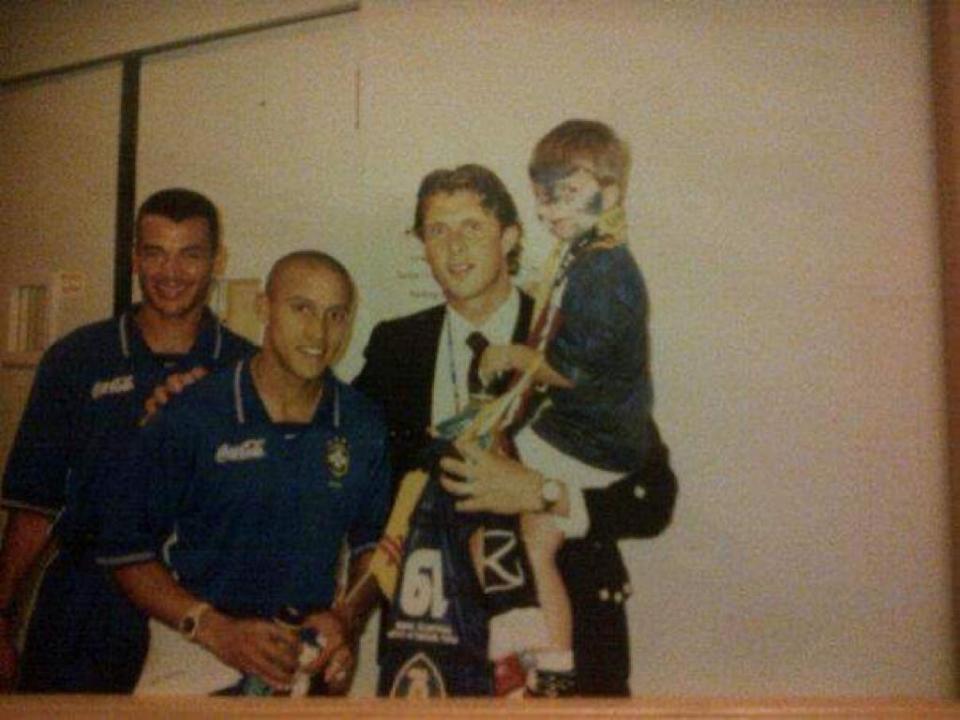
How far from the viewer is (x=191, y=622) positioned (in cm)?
130

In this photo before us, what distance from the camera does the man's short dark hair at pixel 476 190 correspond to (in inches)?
54.3

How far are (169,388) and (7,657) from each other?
0.47m

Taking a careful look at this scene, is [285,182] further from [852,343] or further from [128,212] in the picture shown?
[852,343]

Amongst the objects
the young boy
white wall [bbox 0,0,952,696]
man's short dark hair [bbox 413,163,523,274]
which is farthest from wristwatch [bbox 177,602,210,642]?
man's short dark hair [bbox 413,163,523,274]

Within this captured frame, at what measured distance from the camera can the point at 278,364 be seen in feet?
4.48

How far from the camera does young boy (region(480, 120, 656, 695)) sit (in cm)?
134

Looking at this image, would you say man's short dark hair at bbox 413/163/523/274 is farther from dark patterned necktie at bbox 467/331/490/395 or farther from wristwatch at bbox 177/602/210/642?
wristwatch at bbox 177/602/210/642

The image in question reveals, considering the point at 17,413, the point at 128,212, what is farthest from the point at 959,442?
the point at 17,413

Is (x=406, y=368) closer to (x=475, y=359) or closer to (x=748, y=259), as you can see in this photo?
(x=475, y=359)

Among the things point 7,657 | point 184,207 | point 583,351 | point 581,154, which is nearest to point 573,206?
point 581,154

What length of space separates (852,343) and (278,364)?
0.89 meters

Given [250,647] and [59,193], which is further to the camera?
[59,193]

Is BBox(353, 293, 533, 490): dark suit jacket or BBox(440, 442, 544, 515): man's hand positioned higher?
BBox(353, 293, 533, 490): dark suit jacket

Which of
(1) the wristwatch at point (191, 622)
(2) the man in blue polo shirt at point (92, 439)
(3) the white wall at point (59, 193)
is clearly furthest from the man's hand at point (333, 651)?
(3) the white wall at point (59, 193)
